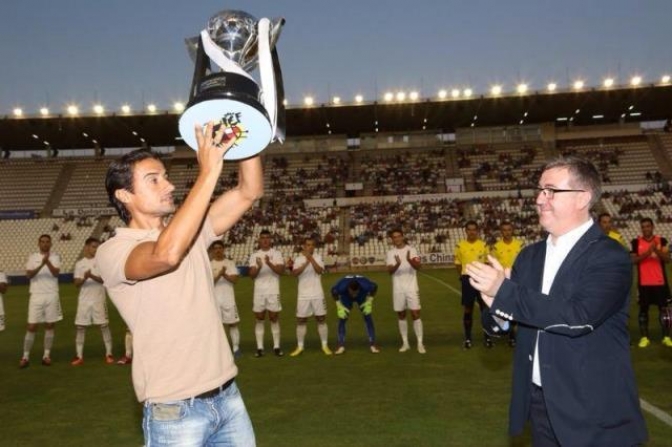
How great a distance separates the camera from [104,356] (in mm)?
11336

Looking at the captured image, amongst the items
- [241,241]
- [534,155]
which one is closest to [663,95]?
[534,155]

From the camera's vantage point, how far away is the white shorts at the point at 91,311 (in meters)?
A: 11.0

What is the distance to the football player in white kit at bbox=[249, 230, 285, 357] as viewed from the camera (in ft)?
35.9

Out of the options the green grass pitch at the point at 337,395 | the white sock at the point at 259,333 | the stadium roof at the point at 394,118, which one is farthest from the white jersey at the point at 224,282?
the stadium roof at the point at 394,118

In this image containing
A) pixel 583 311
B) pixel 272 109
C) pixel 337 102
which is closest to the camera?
pixel 583 311

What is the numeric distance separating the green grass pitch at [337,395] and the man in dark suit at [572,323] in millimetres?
3283

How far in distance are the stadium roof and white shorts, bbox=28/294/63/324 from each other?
3006 cm

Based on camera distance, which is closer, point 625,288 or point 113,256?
point 113,256

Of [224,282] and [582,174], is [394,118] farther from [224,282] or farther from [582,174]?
[582,174]

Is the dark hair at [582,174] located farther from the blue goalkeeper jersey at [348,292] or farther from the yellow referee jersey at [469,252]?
the blue goalkeeper jersey at [348,292]

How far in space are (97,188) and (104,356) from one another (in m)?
37.5

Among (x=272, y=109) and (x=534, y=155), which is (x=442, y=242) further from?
(x=272, y=109)

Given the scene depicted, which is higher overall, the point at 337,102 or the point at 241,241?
the point at 337,102

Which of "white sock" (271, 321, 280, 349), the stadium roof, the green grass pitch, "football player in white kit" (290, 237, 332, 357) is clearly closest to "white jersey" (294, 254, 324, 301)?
"football player in white kit" (290, 237, 332, 357)
